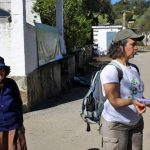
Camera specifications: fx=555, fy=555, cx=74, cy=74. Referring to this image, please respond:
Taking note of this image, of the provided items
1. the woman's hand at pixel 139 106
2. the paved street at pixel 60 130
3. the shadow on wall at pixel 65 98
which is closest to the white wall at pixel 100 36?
the shadow on wall at pixel 65 98

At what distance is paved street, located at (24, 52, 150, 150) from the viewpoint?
9.36 meters

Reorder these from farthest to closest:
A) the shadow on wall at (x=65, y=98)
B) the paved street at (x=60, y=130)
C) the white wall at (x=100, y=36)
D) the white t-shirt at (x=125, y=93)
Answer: the white wall at (x=100, y=36)
the shadow on wall at (x=65, y=98)
the paved street at (x=60, y=130)
the white t-shirt at (x=125, y=93)

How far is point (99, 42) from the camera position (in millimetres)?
47844

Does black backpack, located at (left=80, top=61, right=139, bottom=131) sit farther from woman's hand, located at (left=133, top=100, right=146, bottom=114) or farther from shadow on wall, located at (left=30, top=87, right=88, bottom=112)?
shadow on wall, located at (left=30, top=87, right=88, bottom=112)

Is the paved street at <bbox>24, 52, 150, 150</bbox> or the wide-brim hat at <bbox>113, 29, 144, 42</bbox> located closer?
the wide-brim hat at <bbox>113, 29, 144, 42</bbox>

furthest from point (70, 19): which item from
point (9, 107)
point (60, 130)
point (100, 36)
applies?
point (100, 36)

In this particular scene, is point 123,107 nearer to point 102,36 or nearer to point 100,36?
point 102,36

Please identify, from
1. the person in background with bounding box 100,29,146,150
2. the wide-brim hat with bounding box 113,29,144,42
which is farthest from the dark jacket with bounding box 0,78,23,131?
the wide-brim hat with bounding box 113,29,144,42

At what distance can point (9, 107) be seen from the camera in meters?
5.73

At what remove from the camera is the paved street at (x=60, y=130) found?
9359 mm

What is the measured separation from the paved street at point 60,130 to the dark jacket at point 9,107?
341 centimetres

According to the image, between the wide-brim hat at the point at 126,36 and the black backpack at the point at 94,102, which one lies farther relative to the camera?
the black backpack at the point at 94,102

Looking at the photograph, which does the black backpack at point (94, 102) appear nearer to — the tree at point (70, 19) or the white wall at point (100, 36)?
the tree at point (70, 19)

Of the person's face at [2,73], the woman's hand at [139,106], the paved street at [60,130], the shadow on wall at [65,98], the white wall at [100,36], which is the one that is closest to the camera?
the woman's hand at [139,106]
